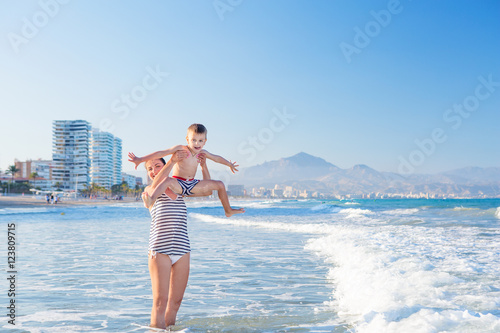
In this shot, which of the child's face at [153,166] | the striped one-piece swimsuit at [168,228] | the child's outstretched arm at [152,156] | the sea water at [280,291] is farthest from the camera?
the sea water at [280,291]

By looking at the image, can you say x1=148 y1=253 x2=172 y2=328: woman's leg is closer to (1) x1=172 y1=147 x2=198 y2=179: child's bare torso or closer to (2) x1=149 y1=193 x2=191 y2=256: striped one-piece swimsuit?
(2) x1=149 y1=193 x2=191 y2=256: striped one-piece swimsuit

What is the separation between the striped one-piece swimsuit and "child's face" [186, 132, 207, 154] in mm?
493

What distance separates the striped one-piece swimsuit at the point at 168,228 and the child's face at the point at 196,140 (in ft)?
1.62

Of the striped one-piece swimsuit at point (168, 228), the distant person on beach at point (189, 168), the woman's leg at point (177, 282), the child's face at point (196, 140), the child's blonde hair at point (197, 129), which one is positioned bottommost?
the woman's leg at point (177, 282)

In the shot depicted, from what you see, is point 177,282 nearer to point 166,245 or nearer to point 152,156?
point 166,245

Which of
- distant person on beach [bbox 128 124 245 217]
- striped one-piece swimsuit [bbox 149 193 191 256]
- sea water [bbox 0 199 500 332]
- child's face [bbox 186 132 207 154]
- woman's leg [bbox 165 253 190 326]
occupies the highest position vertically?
child's face [bbox 186 132 207 154]

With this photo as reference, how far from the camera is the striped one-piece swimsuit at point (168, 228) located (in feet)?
13.2

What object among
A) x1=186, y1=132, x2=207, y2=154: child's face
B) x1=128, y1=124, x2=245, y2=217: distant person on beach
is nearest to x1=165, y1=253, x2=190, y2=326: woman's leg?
x1=128, y1=124, x2=245, y2=217: distant person on beach

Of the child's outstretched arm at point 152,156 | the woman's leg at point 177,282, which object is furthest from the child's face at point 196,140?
the woman's leg at point 177,282

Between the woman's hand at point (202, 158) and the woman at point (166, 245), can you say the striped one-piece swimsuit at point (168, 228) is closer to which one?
the woman at point (166, 245)

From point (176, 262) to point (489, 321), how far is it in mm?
3039

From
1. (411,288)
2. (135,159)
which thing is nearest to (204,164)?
(135,159)

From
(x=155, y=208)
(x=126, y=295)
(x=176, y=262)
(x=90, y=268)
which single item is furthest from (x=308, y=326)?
(x=90, y=268)

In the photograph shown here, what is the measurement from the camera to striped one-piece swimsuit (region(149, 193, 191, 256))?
4.01 meters
